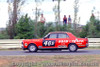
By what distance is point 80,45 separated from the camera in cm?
1966

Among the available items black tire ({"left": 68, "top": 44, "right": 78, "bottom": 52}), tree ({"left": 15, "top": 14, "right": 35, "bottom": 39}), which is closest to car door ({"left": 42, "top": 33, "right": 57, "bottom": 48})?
black tire ({"left": 68, "top": 44, "right": 78, "bottom": 52})

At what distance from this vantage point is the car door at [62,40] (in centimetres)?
1975

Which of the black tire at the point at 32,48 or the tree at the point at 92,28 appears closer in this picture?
the black tire at the point at 32,48

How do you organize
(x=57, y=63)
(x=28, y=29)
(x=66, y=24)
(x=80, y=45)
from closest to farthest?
1. (x=57, y=63)
2. (x=80, y=45)
3. (x=28, y=29)
4. (x=66, y=24)

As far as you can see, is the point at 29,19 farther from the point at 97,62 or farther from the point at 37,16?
the point at 97,62

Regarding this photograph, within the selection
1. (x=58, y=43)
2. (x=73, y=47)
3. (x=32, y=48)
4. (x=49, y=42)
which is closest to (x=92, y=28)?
(x=73, y=47)

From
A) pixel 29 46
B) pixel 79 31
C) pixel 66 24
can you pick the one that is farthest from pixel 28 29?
pixel 29 46

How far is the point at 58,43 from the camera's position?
1983cm

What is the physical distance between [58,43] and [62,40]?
0.37m

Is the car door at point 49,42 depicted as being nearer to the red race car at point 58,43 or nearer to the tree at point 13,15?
the red race car at point 58,43

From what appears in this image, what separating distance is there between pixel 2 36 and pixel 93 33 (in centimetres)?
1093

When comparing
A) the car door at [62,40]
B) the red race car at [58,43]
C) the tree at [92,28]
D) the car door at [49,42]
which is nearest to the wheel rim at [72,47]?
the red race car at [58,43]

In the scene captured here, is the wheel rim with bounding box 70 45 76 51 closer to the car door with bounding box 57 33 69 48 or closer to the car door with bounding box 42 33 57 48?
the car door with bounding box 57 33 69 48

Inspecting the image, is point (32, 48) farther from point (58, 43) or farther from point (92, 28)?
point (92, 28)
